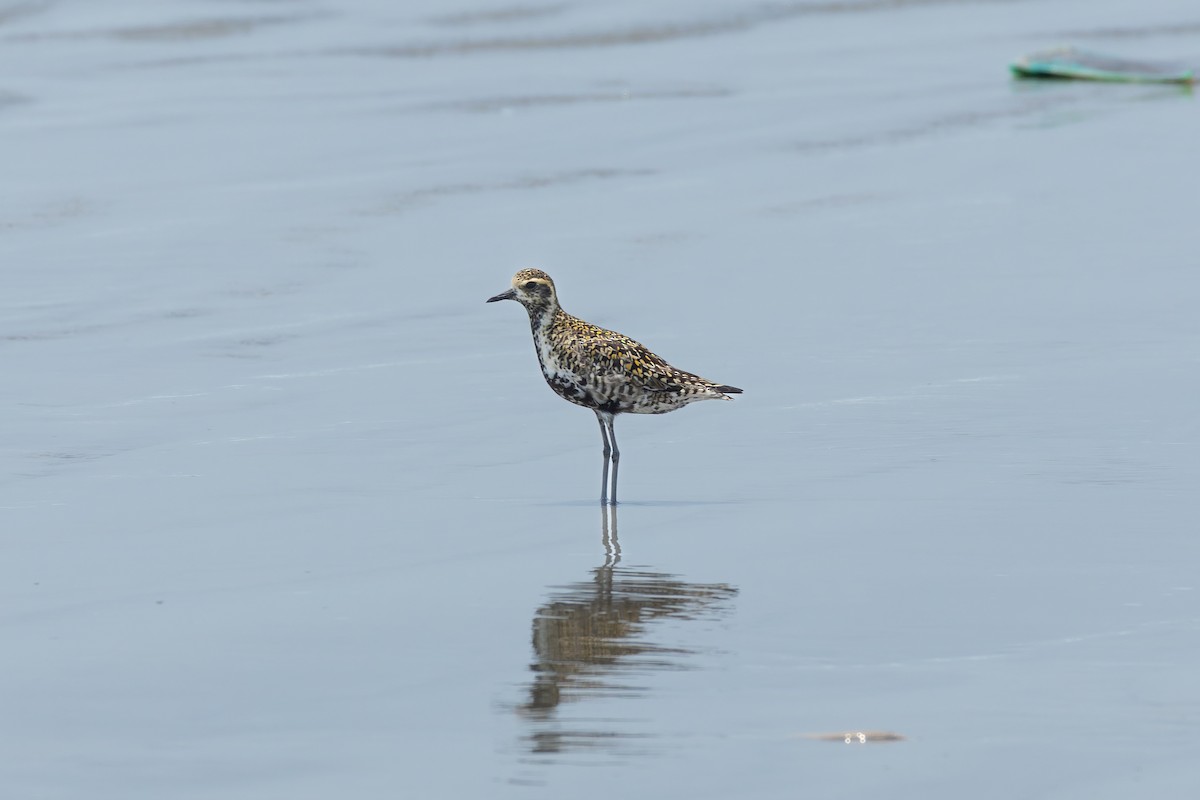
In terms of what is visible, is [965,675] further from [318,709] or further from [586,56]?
[586,56]

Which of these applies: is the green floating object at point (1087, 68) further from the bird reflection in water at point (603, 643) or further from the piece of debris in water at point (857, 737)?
the piece of debris in water at point (857, 737)

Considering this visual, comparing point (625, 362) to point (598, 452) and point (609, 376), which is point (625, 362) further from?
point (598, 452)

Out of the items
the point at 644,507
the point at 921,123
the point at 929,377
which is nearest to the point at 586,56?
the point at 921,123

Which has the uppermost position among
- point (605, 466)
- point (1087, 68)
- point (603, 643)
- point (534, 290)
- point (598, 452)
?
point (1087, 68)

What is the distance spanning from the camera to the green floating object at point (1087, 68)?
21406 millimetres

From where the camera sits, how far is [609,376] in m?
8.95

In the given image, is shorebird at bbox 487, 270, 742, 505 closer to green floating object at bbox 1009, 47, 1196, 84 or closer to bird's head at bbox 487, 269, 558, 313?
bird's head at bbox 487, 269, 558, 313

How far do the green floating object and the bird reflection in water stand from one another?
1517cm

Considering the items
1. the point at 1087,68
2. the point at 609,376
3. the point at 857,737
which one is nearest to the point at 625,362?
the point at 609,376

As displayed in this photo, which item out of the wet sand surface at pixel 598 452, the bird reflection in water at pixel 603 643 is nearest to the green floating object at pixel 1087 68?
the wet sand surface at pixel 598 452

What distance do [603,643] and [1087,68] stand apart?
54.6ft

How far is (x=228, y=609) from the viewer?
277 inches

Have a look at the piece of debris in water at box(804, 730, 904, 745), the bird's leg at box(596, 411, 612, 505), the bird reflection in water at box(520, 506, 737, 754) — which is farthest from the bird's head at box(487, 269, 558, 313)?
the piece of debris in water at box(804, 730, 904, 745)

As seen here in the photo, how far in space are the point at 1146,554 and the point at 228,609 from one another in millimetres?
3517
